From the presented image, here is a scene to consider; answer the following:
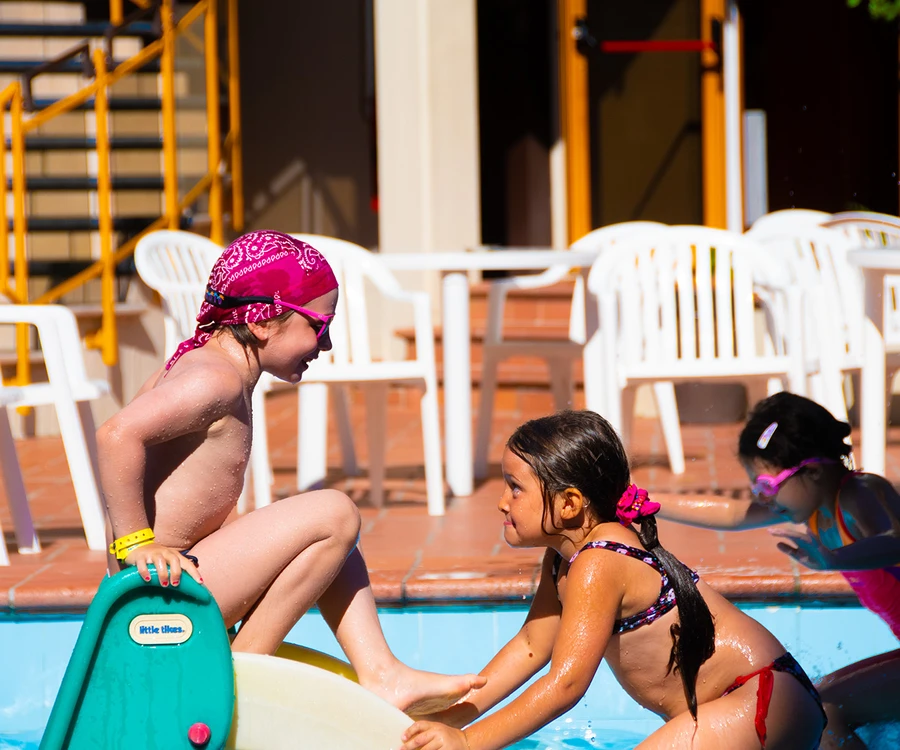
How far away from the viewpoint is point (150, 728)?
2.11 meters

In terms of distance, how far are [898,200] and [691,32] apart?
1.65 metres

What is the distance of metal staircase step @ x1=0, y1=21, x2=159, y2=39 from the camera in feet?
26.2

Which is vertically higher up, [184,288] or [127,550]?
[184,288]

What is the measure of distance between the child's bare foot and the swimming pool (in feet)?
3.55

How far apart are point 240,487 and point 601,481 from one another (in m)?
0.68

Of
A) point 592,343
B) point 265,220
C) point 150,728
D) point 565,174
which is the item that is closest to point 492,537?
point 592,343

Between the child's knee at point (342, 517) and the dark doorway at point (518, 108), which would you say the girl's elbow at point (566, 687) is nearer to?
the child's knee at point (342, 517)

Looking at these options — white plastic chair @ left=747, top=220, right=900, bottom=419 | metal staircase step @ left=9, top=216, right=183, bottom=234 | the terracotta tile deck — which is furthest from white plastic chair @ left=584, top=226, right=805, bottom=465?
metal staircase step @ left=9, top=216, right=183, bottom=234

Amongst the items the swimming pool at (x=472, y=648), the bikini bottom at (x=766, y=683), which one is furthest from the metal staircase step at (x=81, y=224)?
the bikini bottom at (x=766, y=683)

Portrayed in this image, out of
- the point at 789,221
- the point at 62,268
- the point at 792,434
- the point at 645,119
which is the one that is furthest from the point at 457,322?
the point at 645,119

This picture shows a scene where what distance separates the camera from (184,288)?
4660 mm

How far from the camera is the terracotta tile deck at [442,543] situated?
3402 millimetres

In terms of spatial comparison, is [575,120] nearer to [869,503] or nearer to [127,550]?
[869,503]

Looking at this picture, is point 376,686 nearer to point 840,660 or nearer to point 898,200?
Answer: point 840,660
